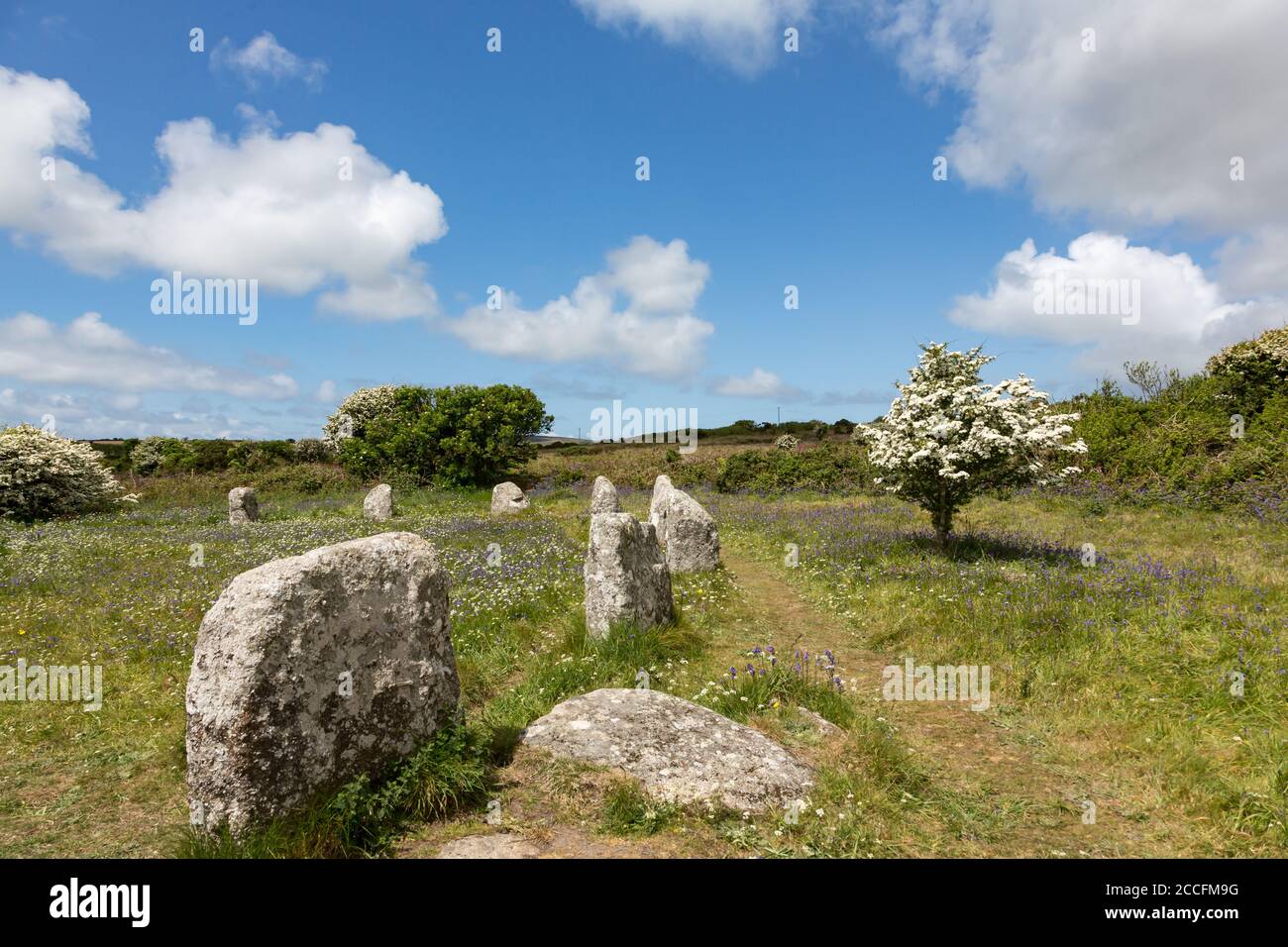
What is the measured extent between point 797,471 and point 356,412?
3232 centimetres

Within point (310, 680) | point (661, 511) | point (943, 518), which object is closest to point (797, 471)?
point (661, 511)

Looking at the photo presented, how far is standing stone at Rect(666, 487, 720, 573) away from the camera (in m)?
15.2

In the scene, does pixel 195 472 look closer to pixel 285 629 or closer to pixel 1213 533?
pixel 285 629

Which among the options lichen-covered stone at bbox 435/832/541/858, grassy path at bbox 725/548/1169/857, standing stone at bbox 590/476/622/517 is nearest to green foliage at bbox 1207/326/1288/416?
standing stone at bbox 590/476/622/517

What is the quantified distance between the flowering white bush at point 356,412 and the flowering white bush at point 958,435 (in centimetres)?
3852

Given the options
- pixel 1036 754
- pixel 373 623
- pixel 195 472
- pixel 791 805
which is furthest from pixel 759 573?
pixel 195 472

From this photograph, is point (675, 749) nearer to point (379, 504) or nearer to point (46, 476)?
point (379, 504)

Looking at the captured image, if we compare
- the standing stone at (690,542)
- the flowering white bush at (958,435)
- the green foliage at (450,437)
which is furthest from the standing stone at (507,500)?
the flowering white bush at (958,435)

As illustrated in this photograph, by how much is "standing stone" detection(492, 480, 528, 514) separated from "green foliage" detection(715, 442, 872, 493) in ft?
39.3

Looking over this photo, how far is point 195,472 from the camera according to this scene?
43.1 m

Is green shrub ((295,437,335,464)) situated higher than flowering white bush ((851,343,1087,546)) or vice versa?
green shrub ((295,437,335,464))

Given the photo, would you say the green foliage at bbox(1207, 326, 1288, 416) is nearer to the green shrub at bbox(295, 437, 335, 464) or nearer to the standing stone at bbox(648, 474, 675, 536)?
→ the standing stone at bbox(648, 474, 675, 536)

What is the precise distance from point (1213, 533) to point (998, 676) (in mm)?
13500

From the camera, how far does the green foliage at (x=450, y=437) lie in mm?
38375
